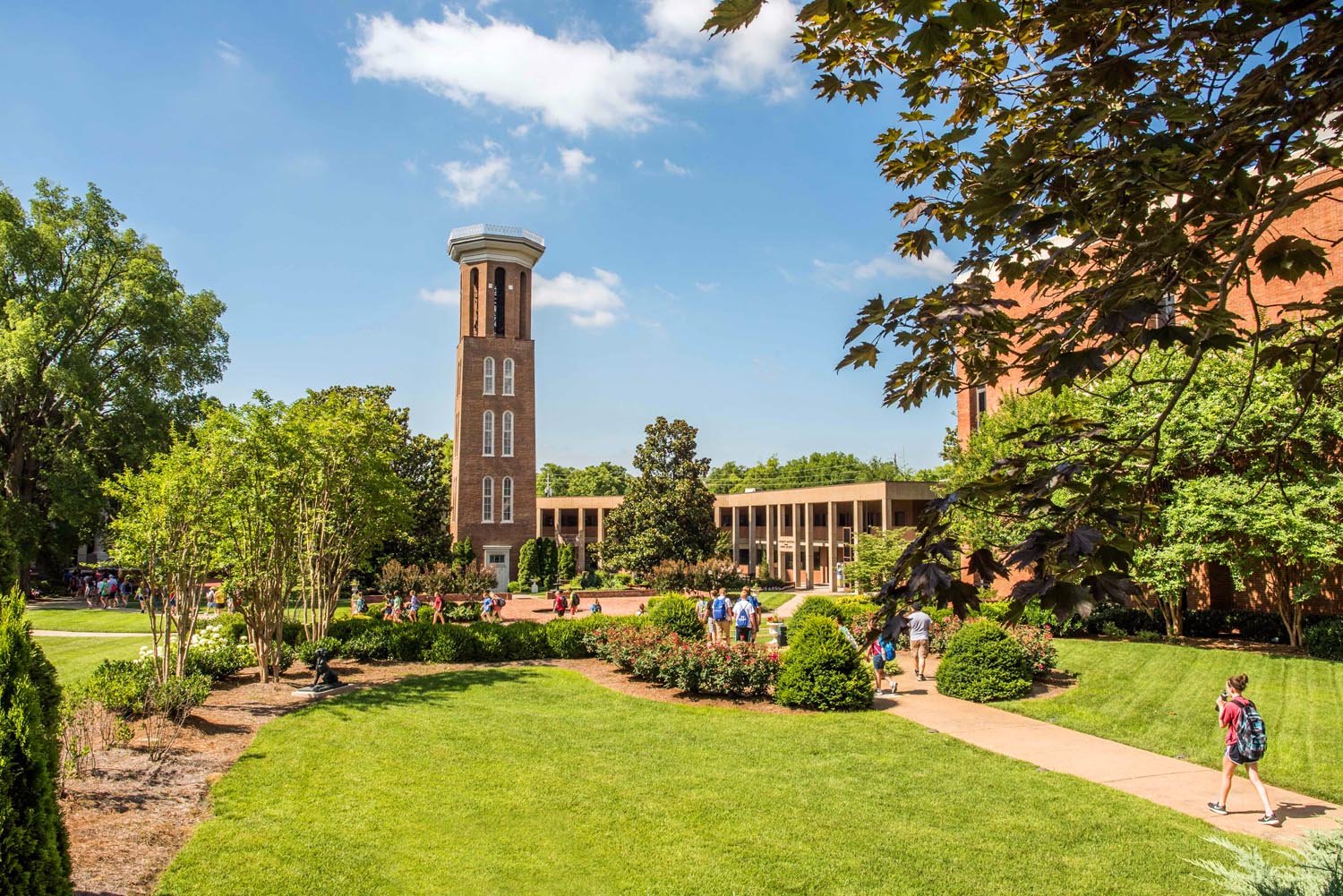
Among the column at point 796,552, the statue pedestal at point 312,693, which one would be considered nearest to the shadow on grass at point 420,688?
the statue pedestal at point 312,693

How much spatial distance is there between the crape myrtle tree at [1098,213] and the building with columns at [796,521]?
30.5 metres

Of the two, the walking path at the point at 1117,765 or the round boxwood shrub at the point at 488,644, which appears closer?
the walking path at the point at 1117,765

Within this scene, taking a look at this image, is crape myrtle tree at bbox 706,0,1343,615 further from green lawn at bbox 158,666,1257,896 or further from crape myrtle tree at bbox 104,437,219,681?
crape myrtle tree at bbox 104,437,219,681

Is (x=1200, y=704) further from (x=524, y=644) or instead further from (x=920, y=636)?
(x=524, y=644)

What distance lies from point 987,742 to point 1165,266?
9390 mm

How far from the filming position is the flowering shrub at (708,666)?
14211 millimetres

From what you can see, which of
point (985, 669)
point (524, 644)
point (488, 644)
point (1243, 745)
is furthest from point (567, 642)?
point (1243, 745)

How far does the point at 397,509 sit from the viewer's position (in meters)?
19.8

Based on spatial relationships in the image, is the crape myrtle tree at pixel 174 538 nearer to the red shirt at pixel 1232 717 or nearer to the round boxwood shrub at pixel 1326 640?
the red shirt at pixel 1232 717

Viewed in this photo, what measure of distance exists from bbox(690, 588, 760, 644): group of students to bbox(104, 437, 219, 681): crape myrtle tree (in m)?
9.20

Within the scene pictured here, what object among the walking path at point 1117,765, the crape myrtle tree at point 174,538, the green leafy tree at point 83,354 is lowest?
the walking path at point 1117,765

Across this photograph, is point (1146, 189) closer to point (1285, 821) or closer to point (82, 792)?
point (1285, 821)

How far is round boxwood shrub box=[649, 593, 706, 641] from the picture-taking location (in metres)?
19.7

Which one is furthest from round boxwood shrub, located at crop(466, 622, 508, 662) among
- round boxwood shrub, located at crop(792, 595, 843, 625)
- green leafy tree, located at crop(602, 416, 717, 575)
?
green leafy tree, located at crop(602, 416, 717, 575)
